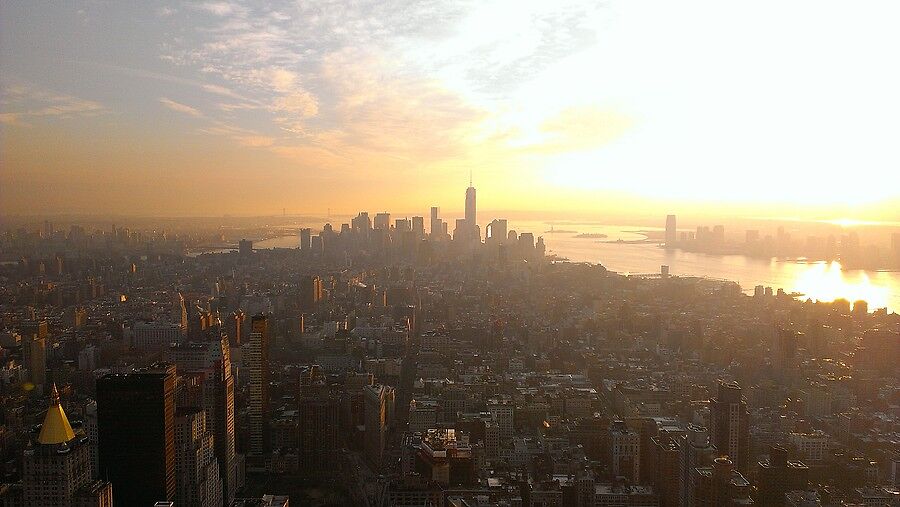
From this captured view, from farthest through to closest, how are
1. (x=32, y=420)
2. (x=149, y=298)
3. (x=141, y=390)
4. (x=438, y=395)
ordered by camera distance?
(x=149, y=298) < (x=438, y=395) < (x=32, y=420) < (x=141, y=390)

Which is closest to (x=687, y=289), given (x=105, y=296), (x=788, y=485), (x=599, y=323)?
(x=599, y=323)

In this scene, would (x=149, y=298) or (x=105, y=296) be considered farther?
(x=149, y=298)

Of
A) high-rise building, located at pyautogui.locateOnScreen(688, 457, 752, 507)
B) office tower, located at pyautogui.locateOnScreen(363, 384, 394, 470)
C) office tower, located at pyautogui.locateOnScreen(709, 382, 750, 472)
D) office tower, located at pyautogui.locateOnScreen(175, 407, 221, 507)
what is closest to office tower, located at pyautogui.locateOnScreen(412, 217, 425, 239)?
office tower, located at pyautogui.locateOnScreen(363, 384, 394, 470)

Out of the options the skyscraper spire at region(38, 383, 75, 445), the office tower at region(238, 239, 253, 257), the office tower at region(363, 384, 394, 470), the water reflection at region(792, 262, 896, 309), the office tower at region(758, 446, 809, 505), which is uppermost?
the office tower at region(238, 239, 253, 257)

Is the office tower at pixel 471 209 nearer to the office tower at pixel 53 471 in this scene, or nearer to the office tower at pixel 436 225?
the office tower at pixel 436 225

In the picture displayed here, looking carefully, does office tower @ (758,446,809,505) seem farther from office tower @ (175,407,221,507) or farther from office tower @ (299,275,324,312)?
office tower @ (299,275,324,312)

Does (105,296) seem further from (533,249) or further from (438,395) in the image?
(533,249)
